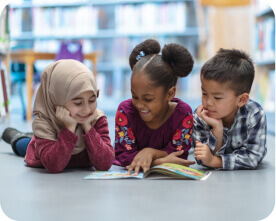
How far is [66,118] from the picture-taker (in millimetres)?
1390

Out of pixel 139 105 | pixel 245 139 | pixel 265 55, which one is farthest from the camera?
pixel 265 55

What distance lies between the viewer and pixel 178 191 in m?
1.25

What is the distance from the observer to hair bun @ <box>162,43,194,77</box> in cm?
151

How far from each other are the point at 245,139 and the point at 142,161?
0.46m

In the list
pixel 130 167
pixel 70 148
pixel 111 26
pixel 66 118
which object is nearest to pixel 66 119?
pixel 66 118

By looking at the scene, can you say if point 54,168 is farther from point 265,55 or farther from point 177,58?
point 265,55

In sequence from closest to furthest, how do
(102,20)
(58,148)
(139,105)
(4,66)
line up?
(58,148), (139,105), (4,66), (102,20)

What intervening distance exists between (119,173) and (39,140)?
33 centimetres

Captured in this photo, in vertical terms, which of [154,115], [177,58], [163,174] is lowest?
[163,174]

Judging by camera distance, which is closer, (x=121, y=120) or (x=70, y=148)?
(x=70, y=148)

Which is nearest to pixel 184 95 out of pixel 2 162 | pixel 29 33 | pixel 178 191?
pixel 29 33

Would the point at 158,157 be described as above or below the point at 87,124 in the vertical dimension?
below

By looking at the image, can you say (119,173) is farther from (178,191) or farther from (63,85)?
(63,85)

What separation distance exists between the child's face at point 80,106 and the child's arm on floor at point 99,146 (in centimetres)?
6
